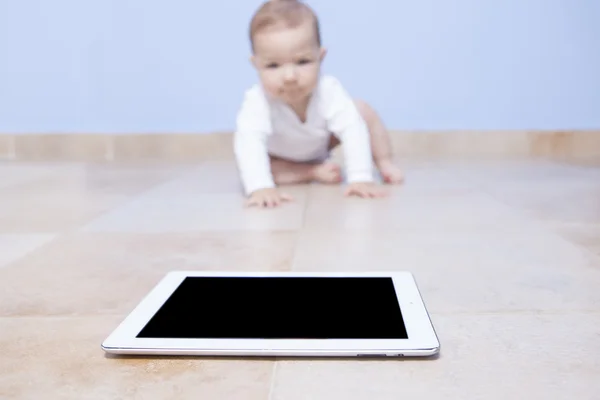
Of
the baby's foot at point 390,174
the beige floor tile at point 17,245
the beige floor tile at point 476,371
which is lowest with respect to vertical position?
the baby's foot at point 390,174

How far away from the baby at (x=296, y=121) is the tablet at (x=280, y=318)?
22.0 inches

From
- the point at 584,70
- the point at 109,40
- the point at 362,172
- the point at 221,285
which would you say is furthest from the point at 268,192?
the point at 584,70

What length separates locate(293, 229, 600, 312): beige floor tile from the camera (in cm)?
63

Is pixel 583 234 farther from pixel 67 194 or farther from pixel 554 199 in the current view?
pixel 67 194

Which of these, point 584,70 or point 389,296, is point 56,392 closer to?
point 389,296

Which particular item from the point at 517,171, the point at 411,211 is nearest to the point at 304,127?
the point at 411,211

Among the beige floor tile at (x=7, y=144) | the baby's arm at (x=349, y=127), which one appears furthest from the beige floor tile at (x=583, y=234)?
the beige floor tile at (x=7, y=144)

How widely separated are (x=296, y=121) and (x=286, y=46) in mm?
195

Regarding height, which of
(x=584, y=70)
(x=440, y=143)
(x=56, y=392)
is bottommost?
(x=440, y=143)

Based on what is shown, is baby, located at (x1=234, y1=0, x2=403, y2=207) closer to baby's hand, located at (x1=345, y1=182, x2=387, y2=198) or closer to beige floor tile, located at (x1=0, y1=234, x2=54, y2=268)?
baby's hand, located at (x1=345, y1=182, x2=387, y2=198)

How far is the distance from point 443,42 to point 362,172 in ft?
2.85

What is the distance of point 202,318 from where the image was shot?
1.77ft

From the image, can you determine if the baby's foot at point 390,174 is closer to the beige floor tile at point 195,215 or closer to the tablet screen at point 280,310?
the beige floor tile at point 195,215

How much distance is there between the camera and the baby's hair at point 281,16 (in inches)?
48.5
